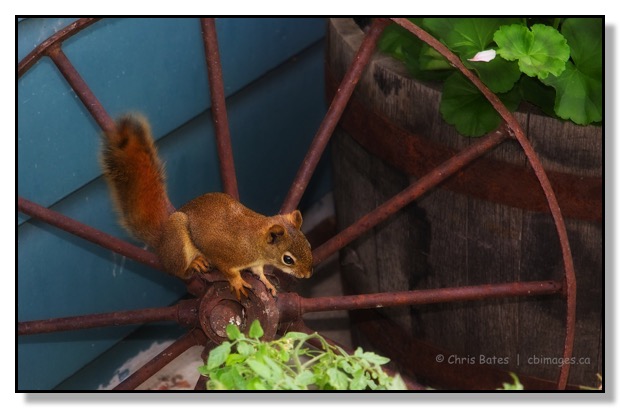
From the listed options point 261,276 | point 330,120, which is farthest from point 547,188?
point 261,276

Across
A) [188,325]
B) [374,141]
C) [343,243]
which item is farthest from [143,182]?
[374,141]

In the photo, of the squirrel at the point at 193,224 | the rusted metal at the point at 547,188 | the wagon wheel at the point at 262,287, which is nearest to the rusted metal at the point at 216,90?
the wagon wheel at the point at 262,287

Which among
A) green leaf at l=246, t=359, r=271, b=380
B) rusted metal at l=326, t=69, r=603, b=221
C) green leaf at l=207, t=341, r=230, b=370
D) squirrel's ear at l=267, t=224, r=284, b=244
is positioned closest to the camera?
green leaf at l=246, t=359, r=271, b=380

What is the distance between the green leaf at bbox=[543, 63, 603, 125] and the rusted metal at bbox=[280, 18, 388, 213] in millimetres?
419

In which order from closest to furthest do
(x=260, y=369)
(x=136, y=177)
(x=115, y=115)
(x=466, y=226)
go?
(x=260, y=369)
(x=136, y=177)
(x=466, y=226)
(x=115, y=115)

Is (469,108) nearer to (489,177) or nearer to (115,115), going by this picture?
(489,177)

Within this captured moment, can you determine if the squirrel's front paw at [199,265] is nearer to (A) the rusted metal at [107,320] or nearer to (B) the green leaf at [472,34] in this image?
(A) the rusted metal at [107,320]

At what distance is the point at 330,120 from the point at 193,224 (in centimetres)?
41

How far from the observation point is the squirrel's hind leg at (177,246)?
89.1 inches

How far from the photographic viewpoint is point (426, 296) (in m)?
2.24

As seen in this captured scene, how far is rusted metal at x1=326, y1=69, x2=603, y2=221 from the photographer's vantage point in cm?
238

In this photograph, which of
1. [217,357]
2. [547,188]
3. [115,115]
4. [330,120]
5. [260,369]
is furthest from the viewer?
[115,115]

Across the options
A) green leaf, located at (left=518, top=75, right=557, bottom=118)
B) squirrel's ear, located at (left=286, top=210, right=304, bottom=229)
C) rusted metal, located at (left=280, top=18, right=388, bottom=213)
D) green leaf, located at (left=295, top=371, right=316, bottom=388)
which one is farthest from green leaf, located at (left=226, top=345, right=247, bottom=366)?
green leaf, located at (left=518, top=75, right=557, bottom=118)

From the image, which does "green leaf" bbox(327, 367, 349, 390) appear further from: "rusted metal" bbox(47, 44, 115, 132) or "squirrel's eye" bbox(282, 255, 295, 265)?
"rusted metal" bbox(47, 44, 115, 132)
